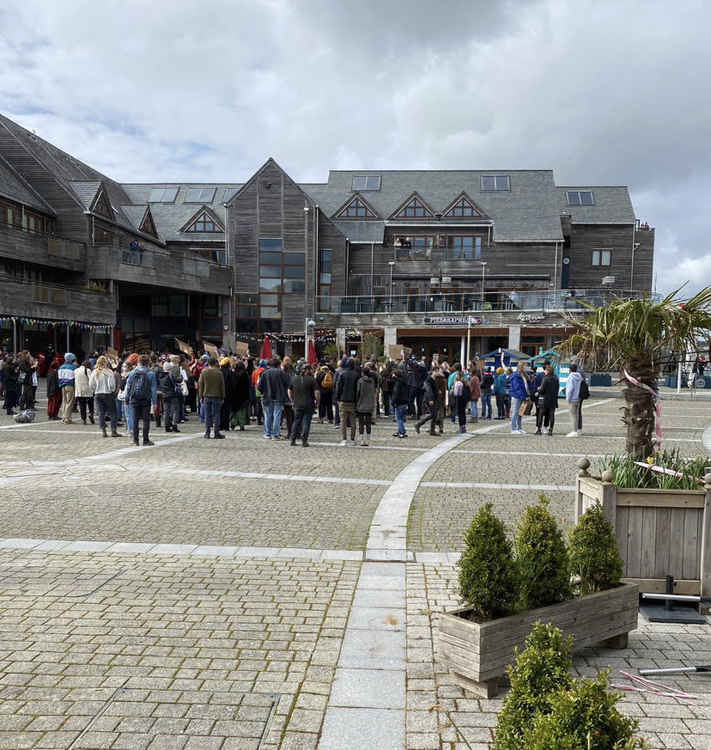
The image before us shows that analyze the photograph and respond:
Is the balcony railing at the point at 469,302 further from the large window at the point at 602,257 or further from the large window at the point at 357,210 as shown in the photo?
the large window at the point at 602,257

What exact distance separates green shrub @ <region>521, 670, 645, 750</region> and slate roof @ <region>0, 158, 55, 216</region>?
120ft

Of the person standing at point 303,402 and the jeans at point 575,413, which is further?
the jeans at point 575,413

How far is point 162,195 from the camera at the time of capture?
5266 centimetres

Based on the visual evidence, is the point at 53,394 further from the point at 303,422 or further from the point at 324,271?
the point at 324,271

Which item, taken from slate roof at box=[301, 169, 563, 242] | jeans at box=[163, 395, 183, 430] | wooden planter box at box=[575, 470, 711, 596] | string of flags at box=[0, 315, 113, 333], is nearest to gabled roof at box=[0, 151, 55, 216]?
string of flags at box=[0, 315, 113, 333]

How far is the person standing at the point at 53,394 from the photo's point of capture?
16922 millimetres

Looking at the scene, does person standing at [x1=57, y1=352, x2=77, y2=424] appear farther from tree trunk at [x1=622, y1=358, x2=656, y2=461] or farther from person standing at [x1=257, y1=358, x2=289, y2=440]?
tree trunk at [x1=622, y1=358, x2=656, y2=461]

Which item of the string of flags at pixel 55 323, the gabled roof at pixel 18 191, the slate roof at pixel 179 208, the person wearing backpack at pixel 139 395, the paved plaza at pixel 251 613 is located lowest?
the paved plaza at pixel 251 613

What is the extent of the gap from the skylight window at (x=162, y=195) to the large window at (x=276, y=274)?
37.7 feet

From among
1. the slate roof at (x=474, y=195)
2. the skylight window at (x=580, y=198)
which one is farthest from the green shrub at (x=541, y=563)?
the skylight window at (x=580, y=198)

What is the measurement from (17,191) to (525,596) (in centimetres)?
3807

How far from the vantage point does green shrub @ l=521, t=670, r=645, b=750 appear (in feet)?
6.24

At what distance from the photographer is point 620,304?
5.64 metres

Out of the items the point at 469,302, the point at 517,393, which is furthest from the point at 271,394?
the point at 469,302
